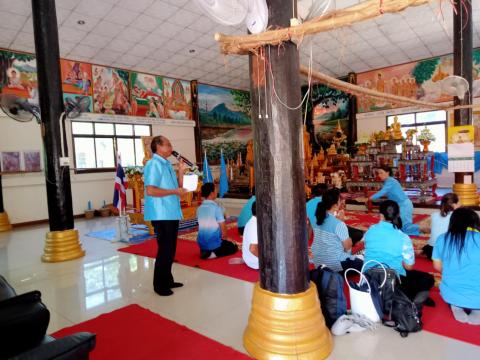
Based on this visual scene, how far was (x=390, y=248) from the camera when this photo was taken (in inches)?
104

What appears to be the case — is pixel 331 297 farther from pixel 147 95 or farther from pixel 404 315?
pixel 147 95

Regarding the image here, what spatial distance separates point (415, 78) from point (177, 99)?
7935 mm

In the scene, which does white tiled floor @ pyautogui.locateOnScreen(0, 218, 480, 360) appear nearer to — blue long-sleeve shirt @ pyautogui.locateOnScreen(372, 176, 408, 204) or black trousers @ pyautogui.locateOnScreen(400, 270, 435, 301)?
black trousers @ pyautogui.locateOnScreen(400, 270, 435, 301)


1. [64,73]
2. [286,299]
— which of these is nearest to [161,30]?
[64,73]

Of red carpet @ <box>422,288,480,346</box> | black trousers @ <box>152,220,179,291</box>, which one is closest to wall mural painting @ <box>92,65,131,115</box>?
black trousers @ <box>152,220,179,291</box>

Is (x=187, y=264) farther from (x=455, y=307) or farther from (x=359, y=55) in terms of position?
(x=359, y=55)

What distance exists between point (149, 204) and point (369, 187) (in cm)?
682

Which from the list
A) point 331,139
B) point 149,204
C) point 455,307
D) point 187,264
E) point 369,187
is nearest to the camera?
point 455,307

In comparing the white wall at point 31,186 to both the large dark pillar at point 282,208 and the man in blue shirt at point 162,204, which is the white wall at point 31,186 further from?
the large dark pillar at point 282,208

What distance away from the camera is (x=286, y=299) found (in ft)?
6.78

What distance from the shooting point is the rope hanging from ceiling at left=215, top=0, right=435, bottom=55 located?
1.63 m

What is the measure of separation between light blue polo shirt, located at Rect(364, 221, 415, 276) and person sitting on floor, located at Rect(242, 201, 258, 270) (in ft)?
3.93

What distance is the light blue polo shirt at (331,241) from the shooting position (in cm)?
309

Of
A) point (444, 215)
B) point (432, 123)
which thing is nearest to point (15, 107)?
point (444, 215)
